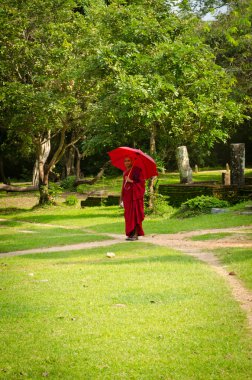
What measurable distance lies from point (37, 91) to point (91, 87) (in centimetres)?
237

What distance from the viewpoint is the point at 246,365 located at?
5863mm

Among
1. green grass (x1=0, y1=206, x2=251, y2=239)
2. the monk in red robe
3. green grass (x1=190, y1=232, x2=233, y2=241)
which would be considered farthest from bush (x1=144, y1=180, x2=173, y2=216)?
the monk in red robe

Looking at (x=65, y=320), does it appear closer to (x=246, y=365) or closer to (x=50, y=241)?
(x=246, y=365)

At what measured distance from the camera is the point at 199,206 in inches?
917

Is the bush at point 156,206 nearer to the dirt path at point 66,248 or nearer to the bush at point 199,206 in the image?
the bush at point 199,206

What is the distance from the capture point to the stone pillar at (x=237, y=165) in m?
27.3

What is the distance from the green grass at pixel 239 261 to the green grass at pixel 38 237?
15.6 ft

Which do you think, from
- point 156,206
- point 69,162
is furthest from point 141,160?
point 69,162

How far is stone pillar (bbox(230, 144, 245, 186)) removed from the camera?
27344 millimetres

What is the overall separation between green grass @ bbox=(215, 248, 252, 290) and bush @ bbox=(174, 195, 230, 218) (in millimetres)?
9280

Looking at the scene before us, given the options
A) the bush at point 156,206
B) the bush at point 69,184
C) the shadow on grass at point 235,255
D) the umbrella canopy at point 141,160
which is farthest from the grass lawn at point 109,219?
the bush at point 69,184

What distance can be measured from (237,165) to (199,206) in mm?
4913

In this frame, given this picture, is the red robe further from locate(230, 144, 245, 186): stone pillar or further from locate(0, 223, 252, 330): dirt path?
locate(230, 144, 245, 186): stone pillar

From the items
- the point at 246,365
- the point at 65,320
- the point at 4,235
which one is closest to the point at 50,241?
the point at 4,235
